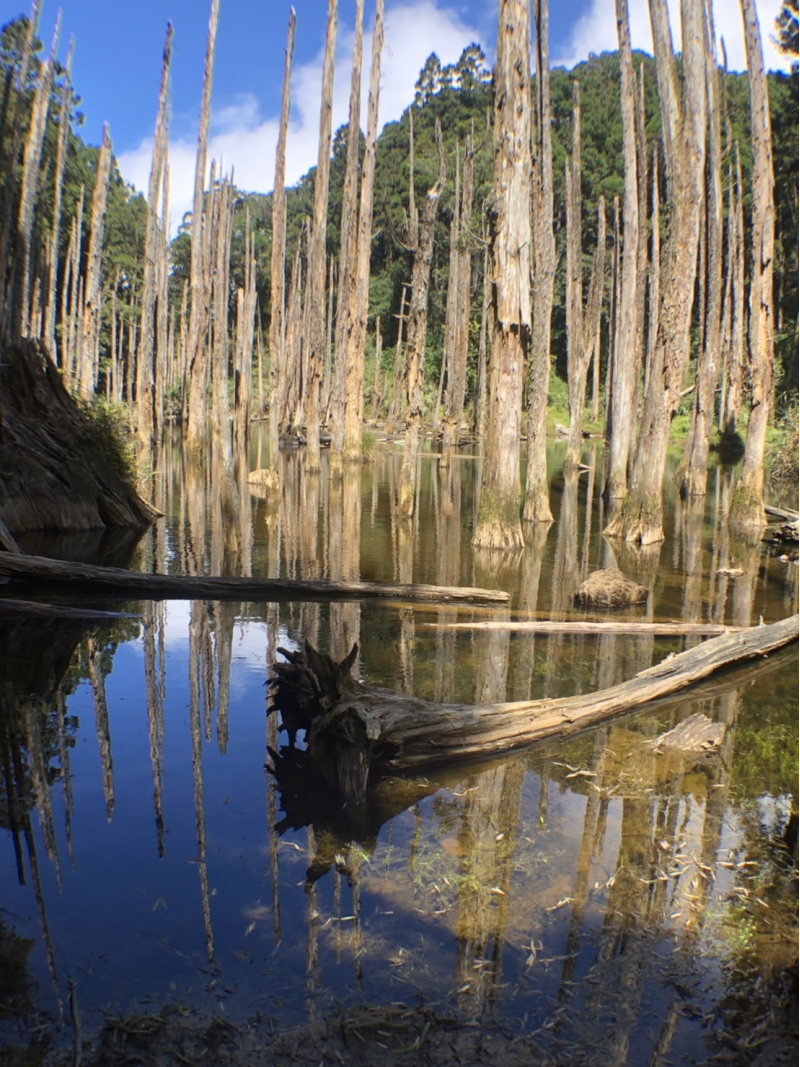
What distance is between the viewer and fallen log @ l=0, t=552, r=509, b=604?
8.55 m

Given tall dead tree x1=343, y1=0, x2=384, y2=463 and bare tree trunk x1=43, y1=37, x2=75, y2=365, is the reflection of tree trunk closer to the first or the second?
tall dead tree x1=343, y1=0, x2=384, y2=463

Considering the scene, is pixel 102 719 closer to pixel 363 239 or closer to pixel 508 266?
pixel 508 266

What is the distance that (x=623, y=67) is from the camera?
1474 centimetres

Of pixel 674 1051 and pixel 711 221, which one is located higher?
pixel 711 221

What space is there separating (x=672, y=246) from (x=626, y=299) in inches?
150

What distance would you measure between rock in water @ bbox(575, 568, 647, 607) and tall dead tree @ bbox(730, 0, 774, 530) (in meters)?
6.49

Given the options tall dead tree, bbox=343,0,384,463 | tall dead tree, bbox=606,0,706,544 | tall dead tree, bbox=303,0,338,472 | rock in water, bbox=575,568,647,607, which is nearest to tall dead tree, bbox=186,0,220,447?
tall dead tree, bbox=303,0,338,472

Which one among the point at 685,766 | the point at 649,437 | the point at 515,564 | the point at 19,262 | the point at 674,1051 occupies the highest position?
the point at 19,262

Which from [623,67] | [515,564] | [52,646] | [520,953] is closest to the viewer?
[520,953]

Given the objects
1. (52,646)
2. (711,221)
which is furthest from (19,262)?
(52,646)

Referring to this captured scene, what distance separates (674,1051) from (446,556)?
8883mm

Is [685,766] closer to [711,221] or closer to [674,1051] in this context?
[674,1051]

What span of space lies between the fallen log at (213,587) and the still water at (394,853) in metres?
0.89

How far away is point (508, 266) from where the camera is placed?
38.2 ft
